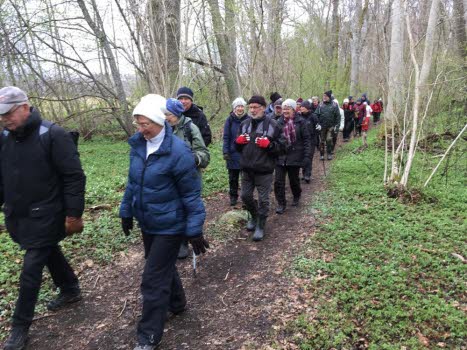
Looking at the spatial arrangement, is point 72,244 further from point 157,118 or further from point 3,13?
point 3,13

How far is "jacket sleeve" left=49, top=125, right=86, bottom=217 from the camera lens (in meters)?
3.12

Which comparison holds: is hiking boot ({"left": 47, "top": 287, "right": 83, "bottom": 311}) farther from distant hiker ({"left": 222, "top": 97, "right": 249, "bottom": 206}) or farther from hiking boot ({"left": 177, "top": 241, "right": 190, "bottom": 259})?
distant hiker ({"left": 222, "top": 97, "right": 249, "bottom": 206})

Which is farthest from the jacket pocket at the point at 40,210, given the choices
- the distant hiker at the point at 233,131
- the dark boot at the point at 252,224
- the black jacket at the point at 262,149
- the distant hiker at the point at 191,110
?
the distant hiker at the point at 233,131

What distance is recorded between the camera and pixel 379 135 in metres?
13.5

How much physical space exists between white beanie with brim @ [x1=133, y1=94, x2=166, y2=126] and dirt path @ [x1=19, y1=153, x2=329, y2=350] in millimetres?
2068

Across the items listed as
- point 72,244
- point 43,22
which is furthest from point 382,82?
point 43,22

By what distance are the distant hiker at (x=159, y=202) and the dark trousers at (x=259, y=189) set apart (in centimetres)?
244

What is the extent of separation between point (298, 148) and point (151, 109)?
464 centimetres

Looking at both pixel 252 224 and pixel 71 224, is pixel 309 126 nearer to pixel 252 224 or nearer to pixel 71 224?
pixel 252 224

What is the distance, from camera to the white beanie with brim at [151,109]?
2843mm

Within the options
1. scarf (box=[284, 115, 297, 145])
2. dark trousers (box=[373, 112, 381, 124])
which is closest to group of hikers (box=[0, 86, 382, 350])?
scarf (box=[284, 115, 297, 145])

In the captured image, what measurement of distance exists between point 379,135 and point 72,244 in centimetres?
1197

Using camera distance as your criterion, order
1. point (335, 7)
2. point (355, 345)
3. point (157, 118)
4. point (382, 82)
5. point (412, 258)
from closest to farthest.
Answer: point (157, 118)
point (355, 345)
point (412, 258)
point (382, 82)
point (335, 7)

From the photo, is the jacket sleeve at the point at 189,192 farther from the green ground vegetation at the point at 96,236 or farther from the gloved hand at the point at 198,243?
the green ground vegetation at the point at 96,236
